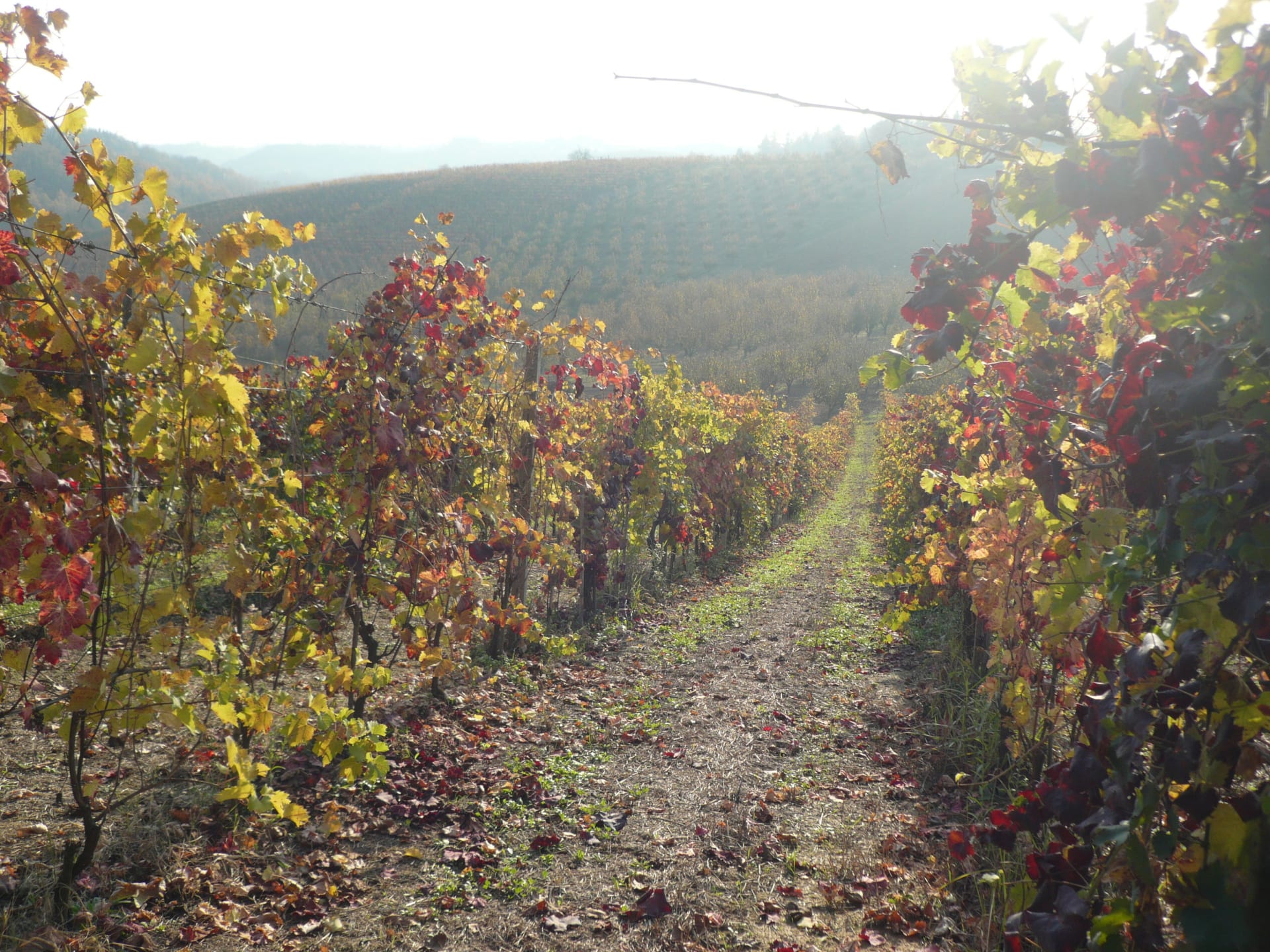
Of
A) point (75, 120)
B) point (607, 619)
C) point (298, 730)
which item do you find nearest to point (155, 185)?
point (75, 120)

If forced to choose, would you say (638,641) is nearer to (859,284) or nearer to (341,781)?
(341,781)

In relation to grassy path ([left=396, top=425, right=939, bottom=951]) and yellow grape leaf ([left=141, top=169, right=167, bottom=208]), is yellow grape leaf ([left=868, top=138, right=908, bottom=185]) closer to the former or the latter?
yellow grape leaf ([left=141, top=169, right=167, bottom=208])

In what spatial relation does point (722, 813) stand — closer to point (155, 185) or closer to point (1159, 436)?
point (1159, 436)

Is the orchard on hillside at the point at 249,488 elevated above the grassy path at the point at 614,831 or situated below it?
above

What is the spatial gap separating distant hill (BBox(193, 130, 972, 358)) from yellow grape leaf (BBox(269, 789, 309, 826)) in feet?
140

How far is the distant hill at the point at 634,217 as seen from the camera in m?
53.1

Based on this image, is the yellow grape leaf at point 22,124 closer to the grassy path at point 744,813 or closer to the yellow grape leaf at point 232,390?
the yellow grape leaf at point 232,390

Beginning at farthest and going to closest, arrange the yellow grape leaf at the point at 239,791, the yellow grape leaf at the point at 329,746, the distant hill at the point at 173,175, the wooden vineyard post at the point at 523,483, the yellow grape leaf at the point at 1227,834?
the distant hill at the point at 173,175 → the wooden vineyard post at the point at 523,483 → the yellow grape leaf at the point at 329,746 → the yellow grape leaf at the point at 239,791 → the yellow grape leaf at the point at 1227,834

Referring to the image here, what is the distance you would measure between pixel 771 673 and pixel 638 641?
4.73ft

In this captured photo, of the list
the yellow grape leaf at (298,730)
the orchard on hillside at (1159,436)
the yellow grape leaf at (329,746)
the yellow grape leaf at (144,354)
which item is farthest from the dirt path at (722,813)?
the yellow grape leaf at (144,354)

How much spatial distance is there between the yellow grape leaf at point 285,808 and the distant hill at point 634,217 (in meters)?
42.8

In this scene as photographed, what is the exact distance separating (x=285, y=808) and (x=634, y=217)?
224 feet

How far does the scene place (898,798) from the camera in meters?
4.15

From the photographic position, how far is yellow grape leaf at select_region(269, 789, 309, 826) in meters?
2.78
